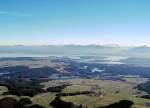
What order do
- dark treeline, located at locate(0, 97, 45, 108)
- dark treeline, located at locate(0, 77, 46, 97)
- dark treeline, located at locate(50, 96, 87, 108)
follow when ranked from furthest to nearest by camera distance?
dark treeline, located at locate(0, 77, 46, 97)
dark treeline, located at locate(0, 97, 45, 108)
dark treeline, located at locate(50, 96, 87, 108)

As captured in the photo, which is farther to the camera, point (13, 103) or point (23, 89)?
point (23, 89)

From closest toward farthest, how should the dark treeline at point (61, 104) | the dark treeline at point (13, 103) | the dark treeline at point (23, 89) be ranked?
the dark treeline at point (61, 104) → the dark treeline at point (13, 103) → the dark treeline at point (23, 89)

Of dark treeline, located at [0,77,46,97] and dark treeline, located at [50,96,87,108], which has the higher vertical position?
dark treeline, located at [50,96,87,108]

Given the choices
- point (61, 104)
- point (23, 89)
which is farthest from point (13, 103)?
point (23, 89)

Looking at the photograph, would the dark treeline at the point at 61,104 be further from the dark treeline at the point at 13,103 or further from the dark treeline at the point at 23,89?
the dark treeline at the point at 23,89

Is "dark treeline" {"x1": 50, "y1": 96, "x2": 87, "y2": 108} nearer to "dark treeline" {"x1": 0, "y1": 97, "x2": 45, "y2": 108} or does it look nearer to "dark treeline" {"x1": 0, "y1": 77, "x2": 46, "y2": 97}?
"dark treeline" {"x1": 0, "y1": 97, "x2": 45, "y2": 108}

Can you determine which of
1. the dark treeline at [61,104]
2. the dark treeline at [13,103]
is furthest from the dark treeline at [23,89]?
the dark treeline at [61,104]

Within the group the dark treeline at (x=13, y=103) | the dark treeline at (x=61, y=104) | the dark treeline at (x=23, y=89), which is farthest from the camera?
the dark treeline at (x=23, y=89)

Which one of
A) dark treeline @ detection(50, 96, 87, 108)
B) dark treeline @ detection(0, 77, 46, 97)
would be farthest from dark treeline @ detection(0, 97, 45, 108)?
dark treeline @ detection(0, 77, 46, 97)

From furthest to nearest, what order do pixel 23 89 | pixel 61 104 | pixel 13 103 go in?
pixel 23 89 < pixel 13 103 < pixel 61 104

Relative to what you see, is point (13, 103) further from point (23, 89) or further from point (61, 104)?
point (23, 89)

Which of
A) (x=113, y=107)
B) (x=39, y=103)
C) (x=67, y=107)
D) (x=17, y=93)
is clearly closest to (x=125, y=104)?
(x=113, y=107)

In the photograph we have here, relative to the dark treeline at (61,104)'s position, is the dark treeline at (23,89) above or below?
below
